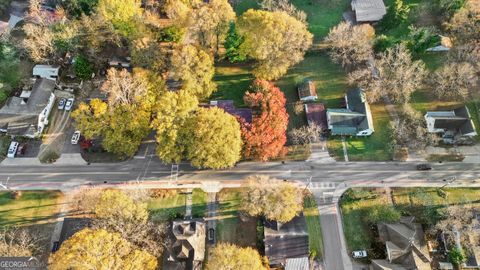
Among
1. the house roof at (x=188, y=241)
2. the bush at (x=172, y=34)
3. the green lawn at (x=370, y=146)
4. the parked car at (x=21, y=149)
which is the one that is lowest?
the house roof at (x=188, y=241)

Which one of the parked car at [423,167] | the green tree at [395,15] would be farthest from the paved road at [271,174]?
the green tree at [395,15]

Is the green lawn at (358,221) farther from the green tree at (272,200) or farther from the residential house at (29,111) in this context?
the residential house at (29,111)

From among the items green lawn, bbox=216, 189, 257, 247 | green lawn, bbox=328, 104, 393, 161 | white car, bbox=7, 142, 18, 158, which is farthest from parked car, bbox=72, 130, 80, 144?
green lawn, bbox=328, 104, 393, 161

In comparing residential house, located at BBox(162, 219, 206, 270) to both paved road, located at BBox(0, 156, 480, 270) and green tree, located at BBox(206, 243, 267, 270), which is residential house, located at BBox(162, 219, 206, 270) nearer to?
green tree, located at BBox(206, 243, 267, 270)

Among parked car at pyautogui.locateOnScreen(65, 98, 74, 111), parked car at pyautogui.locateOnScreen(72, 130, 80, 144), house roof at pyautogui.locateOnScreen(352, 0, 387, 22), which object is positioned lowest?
parked car at pyautogui.locateOnScreen(72, 130, 80, 144)

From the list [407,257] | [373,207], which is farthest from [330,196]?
[407,257]

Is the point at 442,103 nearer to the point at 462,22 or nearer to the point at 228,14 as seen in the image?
the point at 462,22

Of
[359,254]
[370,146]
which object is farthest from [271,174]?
[370,146]
